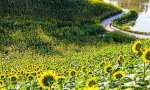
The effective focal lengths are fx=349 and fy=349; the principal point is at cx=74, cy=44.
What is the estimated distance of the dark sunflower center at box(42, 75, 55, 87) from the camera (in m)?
3.92

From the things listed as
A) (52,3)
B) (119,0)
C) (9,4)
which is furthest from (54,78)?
(119,0)

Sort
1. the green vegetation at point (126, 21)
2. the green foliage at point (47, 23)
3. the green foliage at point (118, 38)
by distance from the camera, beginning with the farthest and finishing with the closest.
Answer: the green vegetation at point (126, 21)
the green foliage at point (118, 38)
the green foliage at point (47, 23)

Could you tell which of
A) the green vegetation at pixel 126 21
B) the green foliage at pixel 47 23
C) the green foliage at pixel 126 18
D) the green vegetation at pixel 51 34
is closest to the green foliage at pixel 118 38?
the green vegetation at pixel 51 34

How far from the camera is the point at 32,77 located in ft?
20.8

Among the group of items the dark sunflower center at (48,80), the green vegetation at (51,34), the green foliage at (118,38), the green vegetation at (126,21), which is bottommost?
the green vegetation at (126,21)

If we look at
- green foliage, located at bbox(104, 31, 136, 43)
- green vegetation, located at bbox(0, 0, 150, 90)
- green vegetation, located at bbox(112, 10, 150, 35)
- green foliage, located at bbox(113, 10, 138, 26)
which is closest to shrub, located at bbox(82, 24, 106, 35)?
green vegetation, located at bbox(0, 0, 150, 90)

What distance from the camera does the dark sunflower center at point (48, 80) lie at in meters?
3.92

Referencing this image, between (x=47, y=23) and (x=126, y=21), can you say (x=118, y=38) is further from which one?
(x=126, y=21)

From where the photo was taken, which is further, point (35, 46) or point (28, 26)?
point (28, 26)

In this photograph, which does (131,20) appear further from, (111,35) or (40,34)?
(40,34)

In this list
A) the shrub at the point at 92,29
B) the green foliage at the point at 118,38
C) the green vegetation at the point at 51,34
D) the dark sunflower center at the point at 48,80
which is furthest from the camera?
the shrub at the point at 92,29

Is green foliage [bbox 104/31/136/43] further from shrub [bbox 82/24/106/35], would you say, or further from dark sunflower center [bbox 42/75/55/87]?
dark sunflower center [bbox 42/75/55/87]

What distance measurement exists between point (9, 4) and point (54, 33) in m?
8.47

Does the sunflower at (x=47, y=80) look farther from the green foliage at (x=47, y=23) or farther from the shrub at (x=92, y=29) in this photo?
the shrub at (x=92, y=29)
